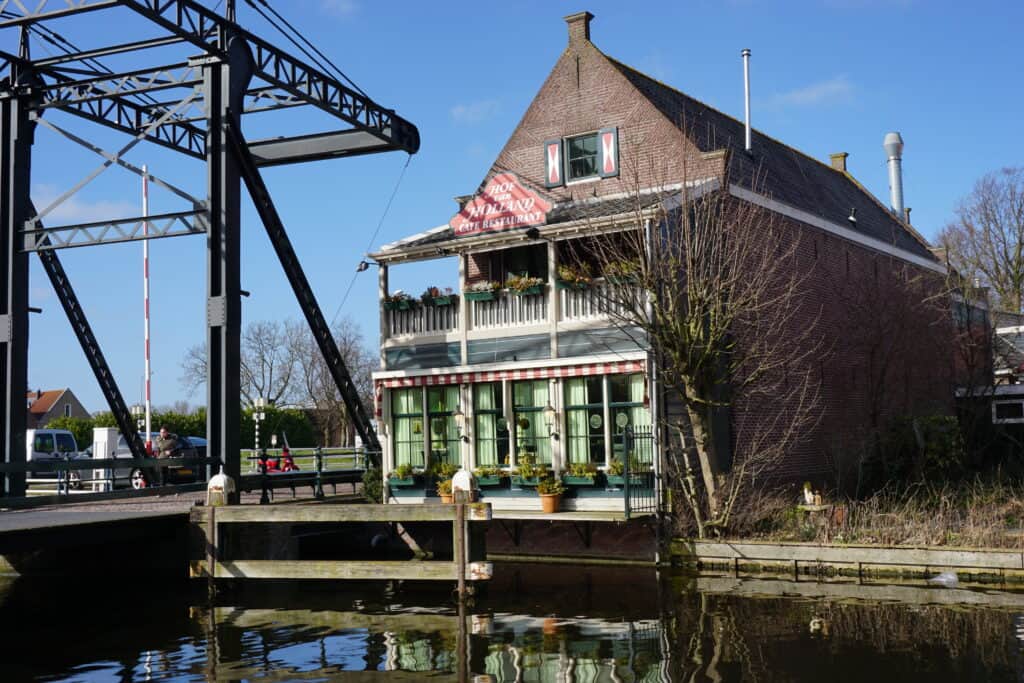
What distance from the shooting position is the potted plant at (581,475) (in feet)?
63.3

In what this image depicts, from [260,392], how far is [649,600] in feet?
174

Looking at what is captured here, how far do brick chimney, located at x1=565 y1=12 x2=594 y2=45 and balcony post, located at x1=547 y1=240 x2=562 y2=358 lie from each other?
6.54 m

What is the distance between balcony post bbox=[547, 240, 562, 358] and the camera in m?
20.5

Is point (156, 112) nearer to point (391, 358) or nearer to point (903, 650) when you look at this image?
point (391, 358)

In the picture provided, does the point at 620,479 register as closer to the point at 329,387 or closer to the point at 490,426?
the point at 490,426

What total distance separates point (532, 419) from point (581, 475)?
1717 millimetres

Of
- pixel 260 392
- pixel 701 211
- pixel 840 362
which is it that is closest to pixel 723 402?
pixel 701 211

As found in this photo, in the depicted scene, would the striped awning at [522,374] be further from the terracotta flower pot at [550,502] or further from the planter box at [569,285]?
the terracotta flower pot at [550,502]

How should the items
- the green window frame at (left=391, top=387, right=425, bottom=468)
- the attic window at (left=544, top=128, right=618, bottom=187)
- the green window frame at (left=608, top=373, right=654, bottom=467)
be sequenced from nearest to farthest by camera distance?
the green window frame at (left=608, top=373, right=654, bottom=467) < the green window frame at (left=391, top=387, right=425, bottom=468) < the attic window at (left=544, top=128, right=618, bottom=187)

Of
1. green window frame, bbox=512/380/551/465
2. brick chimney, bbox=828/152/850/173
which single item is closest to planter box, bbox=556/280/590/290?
green window frame, bbox=512/380/551/465

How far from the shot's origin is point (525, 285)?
20.8 meters

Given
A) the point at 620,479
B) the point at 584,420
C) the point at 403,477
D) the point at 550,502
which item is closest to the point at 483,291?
the point at 584,420

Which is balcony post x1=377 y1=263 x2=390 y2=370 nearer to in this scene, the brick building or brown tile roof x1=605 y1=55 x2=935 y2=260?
the brick building

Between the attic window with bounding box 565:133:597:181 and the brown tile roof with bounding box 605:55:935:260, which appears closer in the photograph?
the brown tile roof with bounding box 605:55:935:260
